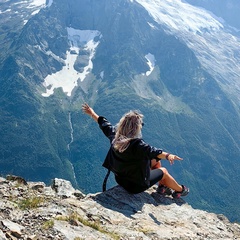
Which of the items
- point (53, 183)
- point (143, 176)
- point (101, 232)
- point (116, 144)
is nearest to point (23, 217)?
point (101, 232)

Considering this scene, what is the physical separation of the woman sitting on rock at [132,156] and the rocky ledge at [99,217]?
108 centimetres

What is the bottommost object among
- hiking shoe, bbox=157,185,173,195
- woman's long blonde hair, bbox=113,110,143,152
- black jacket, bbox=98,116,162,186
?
hiking shoe, bbox=157,185,173,195

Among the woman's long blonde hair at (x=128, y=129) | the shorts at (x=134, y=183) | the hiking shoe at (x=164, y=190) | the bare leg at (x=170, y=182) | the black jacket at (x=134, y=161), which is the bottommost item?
the hiking shoe at (x=164, y=190)

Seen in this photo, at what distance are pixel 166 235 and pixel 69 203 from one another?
384cm

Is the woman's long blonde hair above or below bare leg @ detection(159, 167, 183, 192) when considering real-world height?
above

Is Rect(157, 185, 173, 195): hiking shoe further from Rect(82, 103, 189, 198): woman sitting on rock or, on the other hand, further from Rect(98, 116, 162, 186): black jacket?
Rect(98, 116, 162, 186): black jacket

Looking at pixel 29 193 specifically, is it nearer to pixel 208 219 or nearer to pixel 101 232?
pixel 101 232

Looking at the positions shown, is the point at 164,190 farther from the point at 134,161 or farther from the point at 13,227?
the point at 13,227

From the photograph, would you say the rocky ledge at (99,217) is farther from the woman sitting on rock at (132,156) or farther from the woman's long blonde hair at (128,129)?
the woman's long blonde hair at (128,129)

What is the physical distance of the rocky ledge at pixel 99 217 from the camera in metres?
10.8

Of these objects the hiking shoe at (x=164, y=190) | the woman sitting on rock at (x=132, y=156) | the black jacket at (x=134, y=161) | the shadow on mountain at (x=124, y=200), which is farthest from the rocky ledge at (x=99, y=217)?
the black jacket at (x=134, y=161)

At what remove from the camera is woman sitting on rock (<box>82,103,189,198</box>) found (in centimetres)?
1379

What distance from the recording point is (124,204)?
50.0 ft

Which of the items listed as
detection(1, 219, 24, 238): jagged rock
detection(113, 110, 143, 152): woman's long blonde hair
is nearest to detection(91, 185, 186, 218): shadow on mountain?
detection(113, 110, 143, 152): woman's long blonde hair
